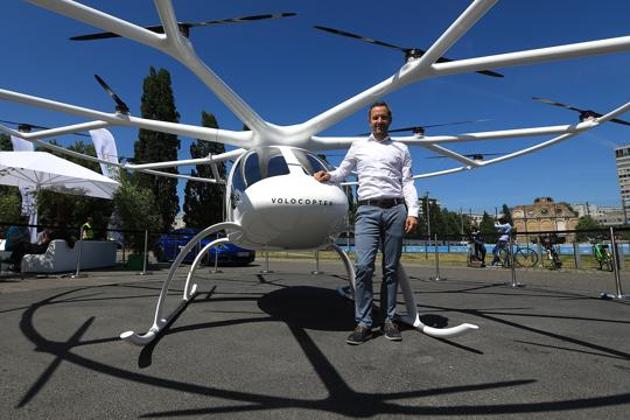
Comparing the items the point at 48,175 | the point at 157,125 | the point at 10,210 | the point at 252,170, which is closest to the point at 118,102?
the point at 157,125

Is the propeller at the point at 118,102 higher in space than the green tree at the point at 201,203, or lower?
lower

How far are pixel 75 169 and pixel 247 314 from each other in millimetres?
12631

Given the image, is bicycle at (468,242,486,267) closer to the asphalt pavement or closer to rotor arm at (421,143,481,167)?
rotor arm at (421,143,481,167)

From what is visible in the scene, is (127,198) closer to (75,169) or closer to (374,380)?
(75,169)

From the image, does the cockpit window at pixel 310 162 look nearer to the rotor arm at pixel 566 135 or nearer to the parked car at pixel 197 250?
the rotor arm at pixel 566 135

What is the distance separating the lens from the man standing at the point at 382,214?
12.9 ft

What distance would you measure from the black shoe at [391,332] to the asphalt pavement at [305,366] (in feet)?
0.23

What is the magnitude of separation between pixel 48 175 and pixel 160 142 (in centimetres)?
1695

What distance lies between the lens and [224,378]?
2.81 m

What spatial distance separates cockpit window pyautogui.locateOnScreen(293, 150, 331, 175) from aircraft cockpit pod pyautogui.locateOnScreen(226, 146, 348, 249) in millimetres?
18

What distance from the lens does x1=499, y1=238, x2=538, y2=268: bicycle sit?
51.5 feet

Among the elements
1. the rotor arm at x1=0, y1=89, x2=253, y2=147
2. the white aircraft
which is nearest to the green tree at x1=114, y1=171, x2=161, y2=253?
the white aircraft

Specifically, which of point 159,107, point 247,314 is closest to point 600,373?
point 247,314

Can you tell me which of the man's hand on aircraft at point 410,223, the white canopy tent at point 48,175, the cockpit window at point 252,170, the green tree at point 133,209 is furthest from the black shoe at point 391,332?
the green tree at point 133,209
